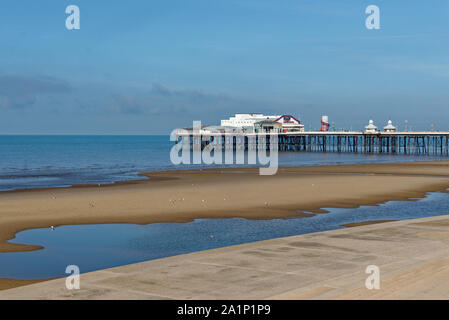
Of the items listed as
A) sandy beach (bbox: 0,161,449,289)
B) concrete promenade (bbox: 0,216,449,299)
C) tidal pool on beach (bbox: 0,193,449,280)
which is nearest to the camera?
concrete promenade (bbox: 0,216,449,299)

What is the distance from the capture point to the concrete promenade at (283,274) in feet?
23.7

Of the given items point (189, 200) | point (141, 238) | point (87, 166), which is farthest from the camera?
point (87, 166)

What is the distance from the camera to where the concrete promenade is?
7.23 meters

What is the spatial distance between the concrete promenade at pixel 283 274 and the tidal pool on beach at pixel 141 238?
225 centimetres

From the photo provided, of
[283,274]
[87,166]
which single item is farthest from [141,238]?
[87,166]

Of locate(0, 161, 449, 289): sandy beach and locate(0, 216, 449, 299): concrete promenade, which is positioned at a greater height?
locate(0, 216, 449, 299): concrete promenade

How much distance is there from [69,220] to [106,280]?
972cm

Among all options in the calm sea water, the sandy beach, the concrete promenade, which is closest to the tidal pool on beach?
the sandy beach

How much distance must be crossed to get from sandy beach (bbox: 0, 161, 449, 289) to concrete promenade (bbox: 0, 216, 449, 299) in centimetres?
539

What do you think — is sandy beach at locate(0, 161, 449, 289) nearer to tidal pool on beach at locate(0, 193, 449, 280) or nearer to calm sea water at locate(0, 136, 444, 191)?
tidal pool on beach at locate(0, 193, 449, 280)

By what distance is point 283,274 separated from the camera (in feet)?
27.0

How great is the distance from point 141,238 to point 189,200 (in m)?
8.23

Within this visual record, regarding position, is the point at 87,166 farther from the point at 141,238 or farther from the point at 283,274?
the point at 283,274
